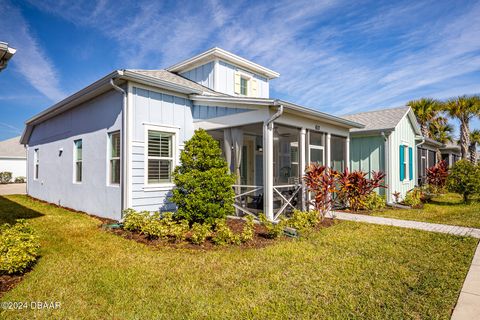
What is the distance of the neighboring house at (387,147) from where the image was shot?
11.2 metres

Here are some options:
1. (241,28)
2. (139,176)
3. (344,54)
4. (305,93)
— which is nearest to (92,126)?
(139,176)

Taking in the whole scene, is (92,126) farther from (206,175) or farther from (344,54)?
(344,54)

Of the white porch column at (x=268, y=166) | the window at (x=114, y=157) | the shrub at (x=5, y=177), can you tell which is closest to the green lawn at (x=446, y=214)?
the white porch column at (x=268, y=166)

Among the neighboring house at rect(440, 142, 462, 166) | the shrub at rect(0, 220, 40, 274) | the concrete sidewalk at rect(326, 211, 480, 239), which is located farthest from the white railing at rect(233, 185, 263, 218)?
the neighboring house at rect(440, 142, 462, 166)

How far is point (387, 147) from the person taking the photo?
11.2 meters

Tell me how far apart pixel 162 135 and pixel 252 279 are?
5.10m

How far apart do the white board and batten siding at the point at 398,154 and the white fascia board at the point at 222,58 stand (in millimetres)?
5918

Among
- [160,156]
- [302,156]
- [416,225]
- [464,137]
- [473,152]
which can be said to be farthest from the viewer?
[473,152]

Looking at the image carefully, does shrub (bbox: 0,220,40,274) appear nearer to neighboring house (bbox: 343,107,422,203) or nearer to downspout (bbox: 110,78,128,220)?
downspout (bbox: 110,78,128,220)

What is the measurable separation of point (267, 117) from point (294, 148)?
569cm

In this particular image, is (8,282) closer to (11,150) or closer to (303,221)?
(303,221)

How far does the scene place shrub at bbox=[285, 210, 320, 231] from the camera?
21.4 feet

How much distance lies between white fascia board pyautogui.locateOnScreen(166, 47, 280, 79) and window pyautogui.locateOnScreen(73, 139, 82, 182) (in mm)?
4934

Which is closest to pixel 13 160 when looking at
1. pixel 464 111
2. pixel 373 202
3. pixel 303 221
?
pixel 303 221
